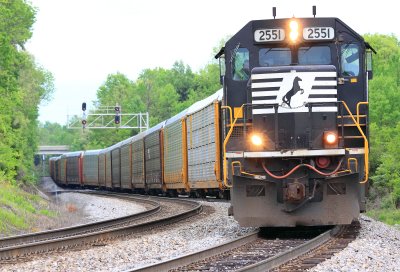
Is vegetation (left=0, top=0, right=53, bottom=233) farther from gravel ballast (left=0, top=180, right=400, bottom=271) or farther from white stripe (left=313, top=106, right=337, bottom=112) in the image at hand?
white stripe (left=313, top=106, right=337, bottom=112)

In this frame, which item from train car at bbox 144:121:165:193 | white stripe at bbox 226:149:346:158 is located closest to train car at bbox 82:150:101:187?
train car at bbox 144:121:165:193

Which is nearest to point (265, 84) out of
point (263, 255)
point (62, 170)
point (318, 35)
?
point (318, 35)

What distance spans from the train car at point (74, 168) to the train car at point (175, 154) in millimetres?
31345

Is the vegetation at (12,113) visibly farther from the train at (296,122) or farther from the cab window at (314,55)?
the cab window at (314,55)

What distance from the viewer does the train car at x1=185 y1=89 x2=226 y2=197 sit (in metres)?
17.8

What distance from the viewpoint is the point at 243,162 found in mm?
11828

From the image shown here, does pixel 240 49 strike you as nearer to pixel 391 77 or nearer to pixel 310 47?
pixel 310 47

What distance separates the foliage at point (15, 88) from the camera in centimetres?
3422

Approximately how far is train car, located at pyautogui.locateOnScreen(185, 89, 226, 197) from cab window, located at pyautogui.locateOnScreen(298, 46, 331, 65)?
5061 millimetres

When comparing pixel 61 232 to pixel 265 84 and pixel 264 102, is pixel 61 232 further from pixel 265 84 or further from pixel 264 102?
pixel 265 84

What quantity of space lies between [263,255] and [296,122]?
2.76 m

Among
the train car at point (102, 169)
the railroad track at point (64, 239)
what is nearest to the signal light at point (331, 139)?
the railroad track at point (64, 239)

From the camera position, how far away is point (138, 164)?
36000 millimetres

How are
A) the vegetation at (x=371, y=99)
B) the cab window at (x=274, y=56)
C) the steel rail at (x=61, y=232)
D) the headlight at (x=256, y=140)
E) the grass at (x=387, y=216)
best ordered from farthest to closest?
the vegetation at (x=371, y=99)
the grass at (x=387, y=216)
the steel rail at (x=61, y=232)
the cab window at (x=274, y=56)
the headlight at (x=256, y=140)
